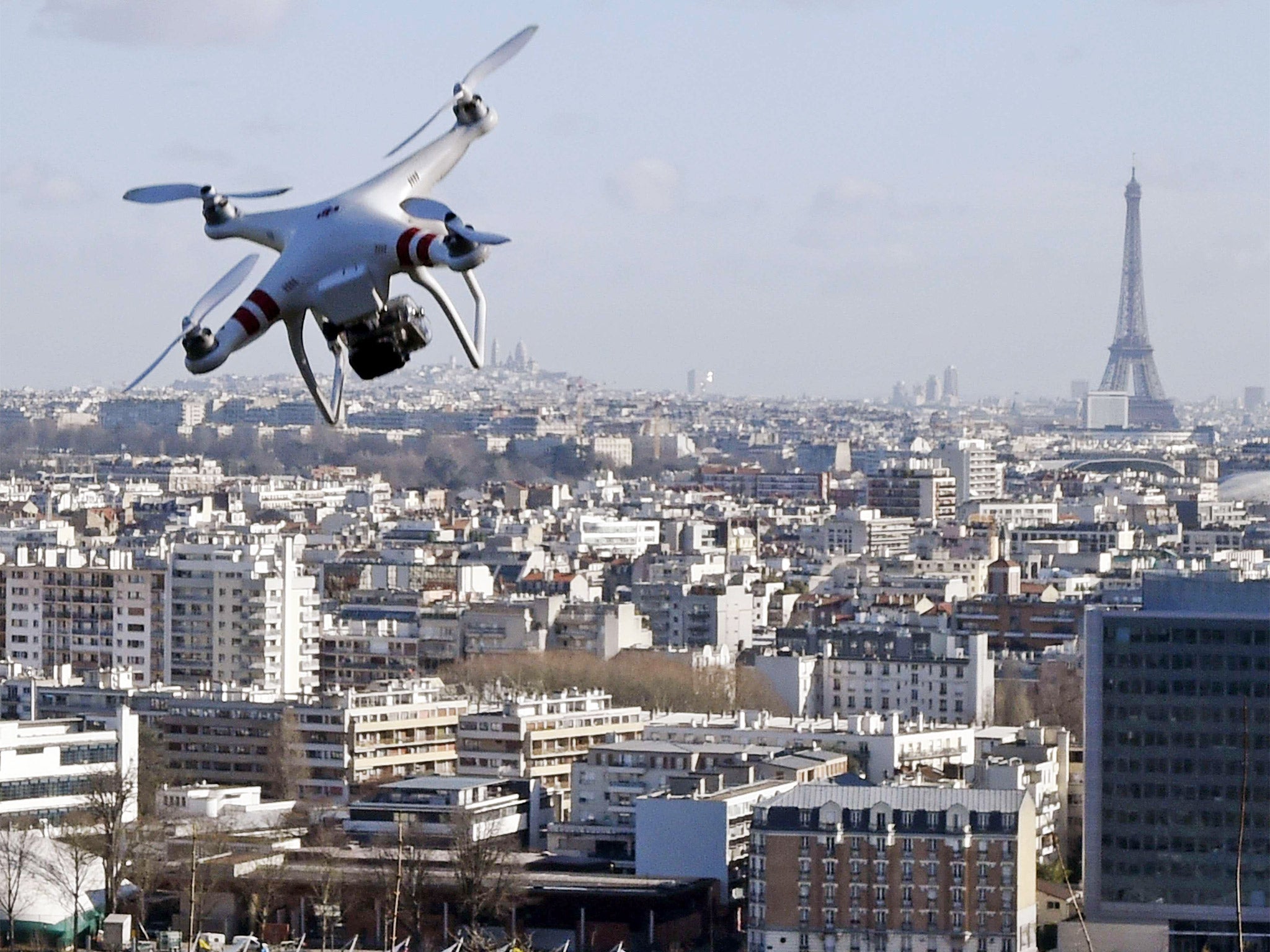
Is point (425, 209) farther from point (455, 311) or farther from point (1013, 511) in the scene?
point (1013, 511)

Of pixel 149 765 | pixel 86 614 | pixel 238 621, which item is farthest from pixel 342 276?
pixel 86 614

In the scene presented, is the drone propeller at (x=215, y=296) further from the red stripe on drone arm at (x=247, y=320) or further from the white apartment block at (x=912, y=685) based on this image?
the white apartment block at (x=912, y=685)

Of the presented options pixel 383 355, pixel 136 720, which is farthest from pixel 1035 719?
pixel 383 355

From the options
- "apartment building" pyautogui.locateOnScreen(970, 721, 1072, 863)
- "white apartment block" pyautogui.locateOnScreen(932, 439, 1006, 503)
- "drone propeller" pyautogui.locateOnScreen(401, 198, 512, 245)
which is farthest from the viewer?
"white apartment block" pyautogui.locateOnScreen(932, 439, 1006, 503)

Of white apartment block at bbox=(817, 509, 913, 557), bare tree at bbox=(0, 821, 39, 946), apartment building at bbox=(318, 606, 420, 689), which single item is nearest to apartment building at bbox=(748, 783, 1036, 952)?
bare tree at bbox=(0, 821, 39, 946)

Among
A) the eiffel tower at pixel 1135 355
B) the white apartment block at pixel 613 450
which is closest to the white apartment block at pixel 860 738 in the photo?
the white apartment block at pixel 613 450

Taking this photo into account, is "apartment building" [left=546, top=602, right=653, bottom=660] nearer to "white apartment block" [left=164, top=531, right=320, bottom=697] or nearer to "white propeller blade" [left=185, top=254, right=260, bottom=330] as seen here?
"white apartment block" [left=164, top=531, right=320, bottom=697]
